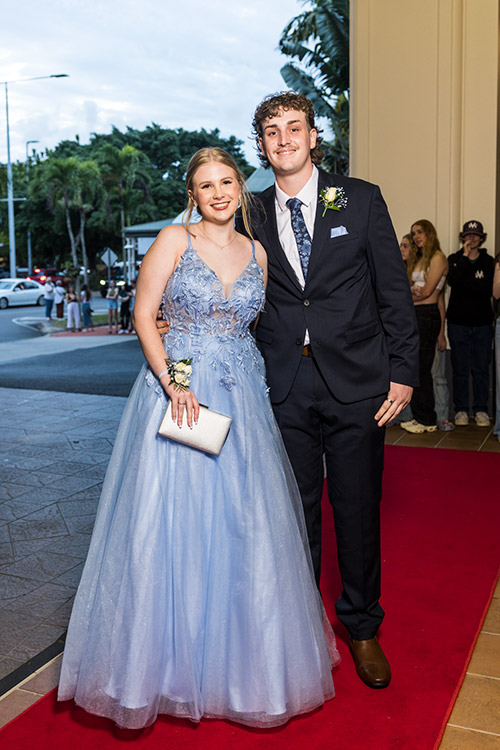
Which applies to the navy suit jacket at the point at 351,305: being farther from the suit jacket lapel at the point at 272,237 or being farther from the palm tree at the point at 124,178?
the palm tree at the point at 124,178

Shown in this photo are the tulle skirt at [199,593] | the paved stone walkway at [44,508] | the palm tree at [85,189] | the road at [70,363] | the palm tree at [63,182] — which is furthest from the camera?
the palm tree at [85,189]

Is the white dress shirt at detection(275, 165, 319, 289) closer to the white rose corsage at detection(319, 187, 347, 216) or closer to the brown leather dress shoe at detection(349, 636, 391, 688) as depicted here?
the white rose corsage at detection(319, 187, 347, 216)

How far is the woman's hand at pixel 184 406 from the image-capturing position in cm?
259

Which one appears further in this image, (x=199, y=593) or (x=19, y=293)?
(x=19, y=293)

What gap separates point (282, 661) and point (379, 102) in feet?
21.8

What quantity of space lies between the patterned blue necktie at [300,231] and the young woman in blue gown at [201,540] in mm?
200

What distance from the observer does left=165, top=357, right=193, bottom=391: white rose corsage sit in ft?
8.61

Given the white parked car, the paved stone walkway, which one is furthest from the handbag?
the white parked car

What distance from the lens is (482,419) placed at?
7.75 metres

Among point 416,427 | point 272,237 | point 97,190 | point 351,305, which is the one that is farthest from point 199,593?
point 97,190

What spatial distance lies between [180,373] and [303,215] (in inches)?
31.2

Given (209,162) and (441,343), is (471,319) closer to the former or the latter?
(441,343)

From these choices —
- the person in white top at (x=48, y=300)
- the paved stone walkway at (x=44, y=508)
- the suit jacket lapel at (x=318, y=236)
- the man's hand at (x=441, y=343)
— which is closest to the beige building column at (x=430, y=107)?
the man's hand at (x=441, y=343)

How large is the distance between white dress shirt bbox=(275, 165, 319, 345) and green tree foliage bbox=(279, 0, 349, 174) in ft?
41.9
